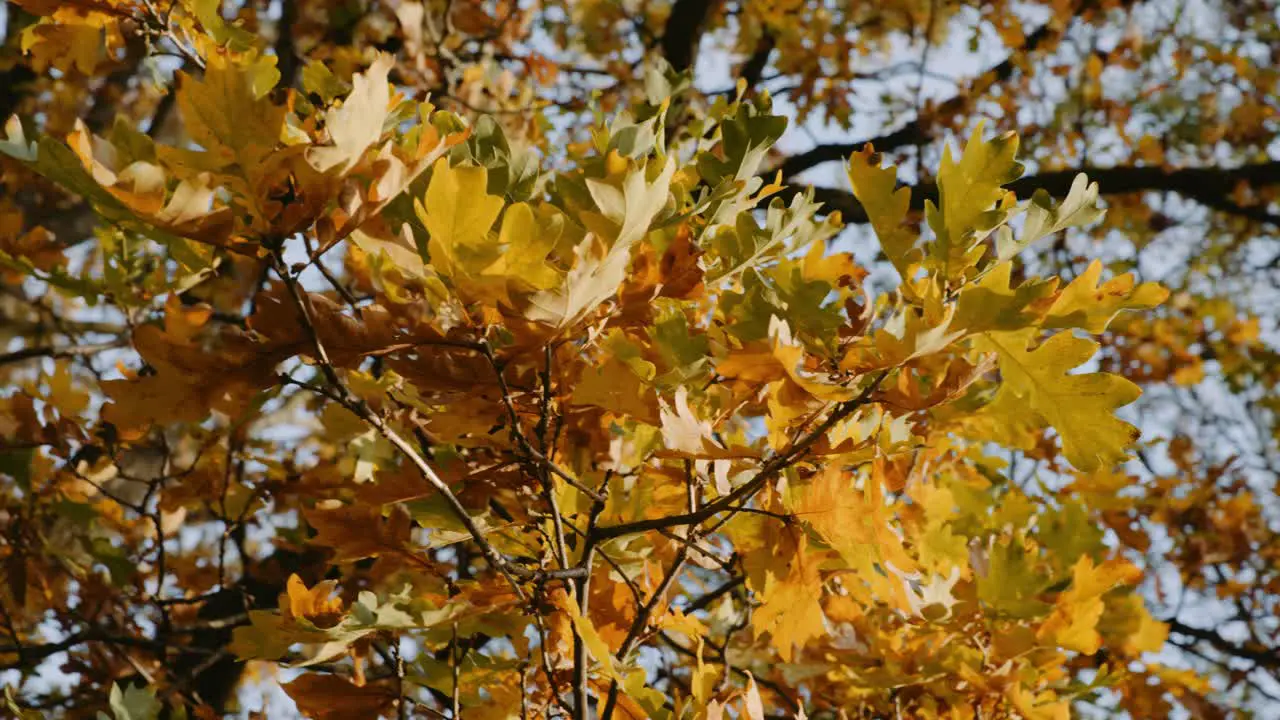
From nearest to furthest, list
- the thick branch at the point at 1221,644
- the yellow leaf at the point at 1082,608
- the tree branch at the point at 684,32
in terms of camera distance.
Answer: the yellow leaf at the point at 1082,608 < the thick branch at the point at 1221,644 < the tree branch at the point at 684,32

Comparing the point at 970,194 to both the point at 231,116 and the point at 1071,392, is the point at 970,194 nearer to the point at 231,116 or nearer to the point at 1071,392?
the point at 1071,392

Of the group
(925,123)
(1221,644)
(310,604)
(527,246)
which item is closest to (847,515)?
(527,246)

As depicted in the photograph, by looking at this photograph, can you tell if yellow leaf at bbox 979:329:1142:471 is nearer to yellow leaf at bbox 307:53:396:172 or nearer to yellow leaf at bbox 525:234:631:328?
yellow leaf at bbox 525:234:631:328

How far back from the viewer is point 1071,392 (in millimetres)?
848

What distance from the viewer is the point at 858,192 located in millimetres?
889

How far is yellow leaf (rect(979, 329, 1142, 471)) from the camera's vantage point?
0.83 meters

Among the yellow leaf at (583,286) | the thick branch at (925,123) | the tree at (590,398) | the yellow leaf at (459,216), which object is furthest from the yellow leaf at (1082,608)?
the thick branch at (925,123)

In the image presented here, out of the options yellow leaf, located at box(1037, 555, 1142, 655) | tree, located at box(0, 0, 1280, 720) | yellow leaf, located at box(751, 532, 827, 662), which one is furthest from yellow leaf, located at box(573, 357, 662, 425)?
yellow leaf, located at box(1037, 555, 1142, 655)

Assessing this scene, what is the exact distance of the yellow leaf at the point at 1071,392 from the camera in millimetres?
832

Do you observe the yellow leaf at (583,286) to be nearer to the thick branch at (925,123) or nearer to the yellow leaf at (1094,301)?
the yellow leaf at (1094,301)

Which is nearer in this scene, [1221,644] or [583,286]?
[583,286]

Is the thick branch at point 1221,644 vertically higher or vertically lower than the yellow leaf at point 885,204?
higher

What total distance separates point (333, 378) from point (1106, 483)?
5.93 ft

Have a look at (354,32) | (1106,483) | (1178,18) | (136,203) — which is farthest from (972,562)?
(1178,18)
